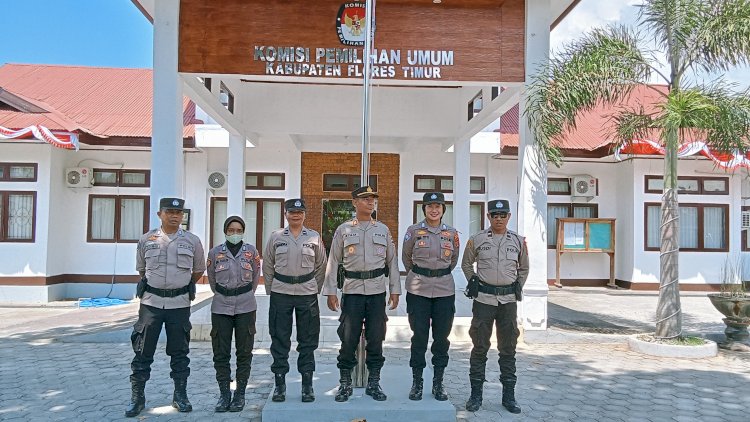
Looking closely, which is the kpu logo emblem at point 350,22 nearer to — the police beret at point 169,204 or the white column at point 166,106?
the white column at point 166,106

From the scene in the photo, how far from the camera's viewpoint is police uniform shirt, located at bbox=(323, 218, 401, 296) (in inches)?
179

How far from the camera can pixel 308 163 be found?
13.5m

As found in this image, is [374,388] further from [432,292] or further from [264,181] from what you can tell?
[264,181]

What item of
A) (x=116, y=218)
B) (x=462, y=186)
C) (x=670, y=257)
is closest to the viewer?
(x=670, y=257)

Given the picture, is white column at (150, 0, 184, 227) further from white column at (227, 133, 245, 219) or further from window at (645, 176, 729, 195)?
window at (645, 176, 729, 195)

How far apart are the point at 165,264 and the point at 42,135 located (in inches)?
300

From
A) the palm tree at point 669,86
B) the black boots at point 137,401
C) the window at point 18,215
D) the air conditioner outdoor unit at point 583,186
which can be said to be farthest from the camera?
the air conditioner outdoor unit at point 583,186

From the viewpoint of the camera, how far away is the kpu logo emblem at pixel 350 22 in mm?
6973

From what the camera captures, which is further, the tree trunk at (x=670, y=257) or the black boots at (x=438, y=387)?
the tree trunk at (x=670, y=257)

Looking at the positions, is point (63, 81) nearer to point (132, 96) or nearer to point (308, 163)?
point (132, 96)

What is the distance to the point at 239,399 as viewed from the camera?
4.52 metres

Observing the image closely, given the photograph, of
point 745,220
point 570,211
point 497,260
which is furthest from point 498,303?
point 745,220

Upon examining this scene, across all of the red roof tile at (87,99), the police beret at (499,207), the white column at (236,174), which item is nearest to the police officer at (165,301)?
the police beret at (499,207)

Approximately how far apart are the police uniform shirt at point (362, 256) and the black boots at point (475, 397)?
1.00m
